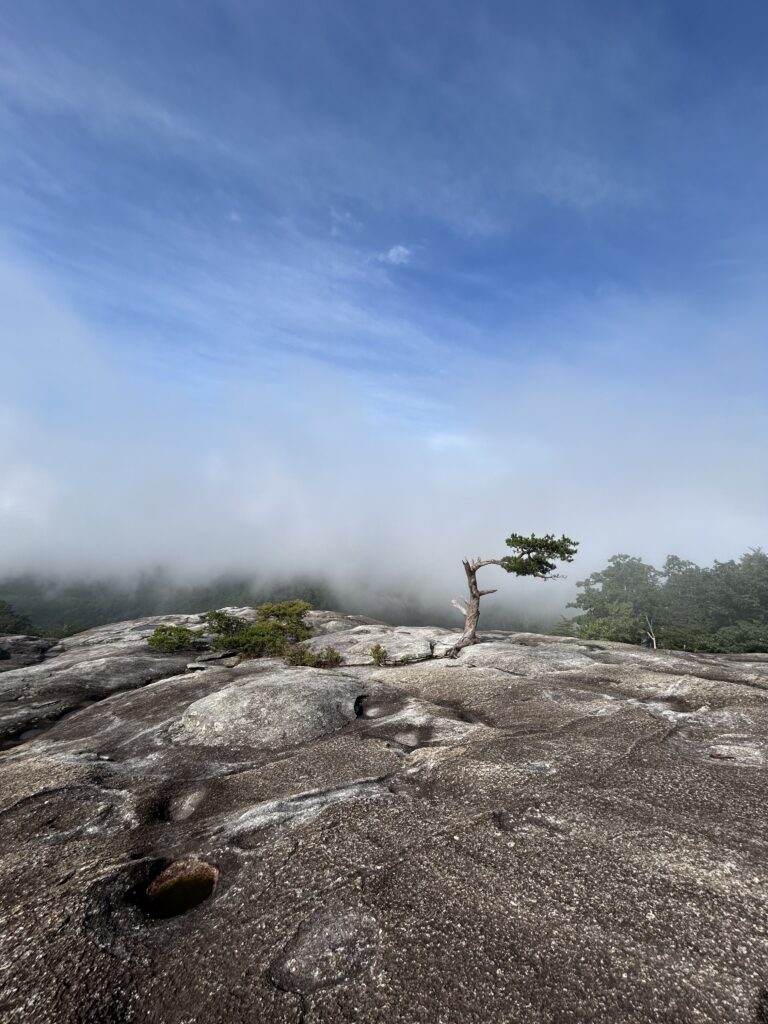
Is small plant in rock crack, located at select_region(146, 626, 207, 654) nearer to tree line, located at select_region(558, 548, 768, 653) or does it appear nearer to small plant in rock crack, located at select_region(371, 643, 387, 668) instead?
small plant in rock crack, located at select_region(371, 643, 387, 668)

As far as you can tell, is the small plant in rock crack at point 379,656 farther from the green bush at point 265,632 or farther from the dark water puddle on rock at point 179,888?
the dark water puddle on rock at point 179,888

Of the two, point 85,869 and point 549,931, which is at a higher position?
point 549,931

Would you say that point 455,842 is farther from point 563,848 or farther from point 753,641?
point 753,641

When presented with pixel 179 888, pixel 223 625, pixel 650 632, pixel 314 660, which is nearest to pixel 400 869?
pixel 179 888

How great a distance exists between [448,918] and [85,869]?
24.3 ft

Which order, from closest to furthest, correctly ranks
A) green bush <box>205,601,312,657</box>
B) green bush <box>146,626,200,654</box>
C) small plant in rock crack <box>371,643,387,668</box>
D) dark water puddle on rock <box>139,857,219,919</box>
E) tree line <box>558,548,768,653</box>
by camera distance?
dark water puddle on rock <box>139,857,219,919</box> < small plant in rock crack <box>371,643,387,668</box> < green bush <box>146,626,200,654</box> < green bush <box>205,601,312,657</box> < tree line <box>558,548,768,653</box>

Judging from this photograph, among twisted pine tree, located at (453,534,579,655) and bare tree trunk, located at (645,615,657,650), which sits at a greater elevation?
twisted pine tree, located at (453,534,579,655)

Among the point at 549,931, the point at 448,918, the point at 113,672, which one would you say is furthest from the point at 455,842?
the point at 113,672

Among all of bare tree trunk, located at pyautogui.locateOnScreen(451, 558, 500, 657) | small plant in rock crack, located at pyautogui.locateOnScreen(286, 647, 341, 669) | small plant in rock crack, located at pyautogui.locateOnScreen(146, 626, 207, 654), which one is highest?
bare tree trunk, located at pyautogui.locateOnScreen(451, 558, 500, 657)

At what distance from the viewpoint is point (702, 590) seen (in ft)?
317

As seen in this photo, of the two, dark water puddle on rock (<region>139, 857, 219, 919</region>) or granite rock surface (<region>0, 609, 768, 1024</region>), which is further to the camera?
dark water puddle on rock (<region>139, 857, 219, 919</region>)

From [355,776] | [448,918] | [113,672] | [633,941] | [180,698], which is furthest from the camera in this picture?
[113,672]

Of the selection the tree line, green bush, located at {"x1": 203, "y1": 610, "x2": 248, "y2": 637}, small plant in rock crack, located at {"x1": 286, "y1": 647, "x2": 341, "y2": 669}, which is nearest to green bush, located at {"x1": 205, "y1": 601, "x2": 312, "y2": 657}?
green bush, located at {"x1": 203, "y1": 610, "x2": 248, "y2": 637}

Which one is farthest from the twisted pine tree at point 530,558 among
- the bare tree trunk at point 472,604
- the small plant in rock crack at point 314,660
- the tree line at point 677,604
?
the tree line at point 677,604
